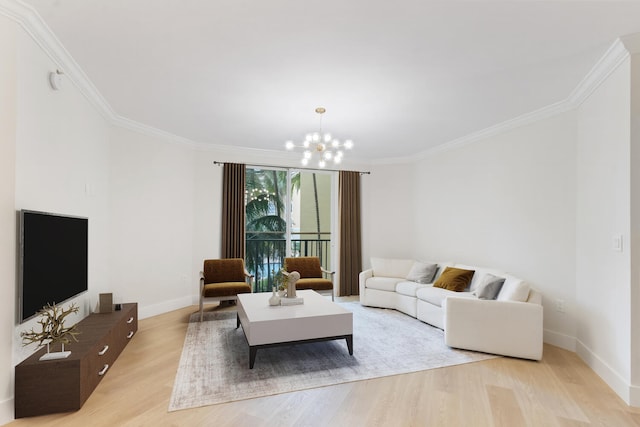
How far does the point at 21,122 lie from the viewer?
7.95ft

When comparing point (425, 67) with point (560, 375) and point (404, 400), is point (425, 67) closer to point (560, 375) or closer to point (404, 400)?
point (404, 400)

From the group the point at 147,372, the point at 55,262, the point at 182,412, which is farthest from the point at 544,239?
the point at 55,262

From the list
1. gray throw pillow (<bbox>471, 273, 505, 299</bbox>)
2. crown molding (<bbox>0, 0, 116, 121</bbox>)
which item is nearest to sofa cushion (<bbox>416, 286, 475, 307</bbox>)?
gray throw pillow (<bbox>471, 273, 505, 299</bbox>)

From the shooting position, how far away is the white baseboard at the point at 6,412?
226 centimetres

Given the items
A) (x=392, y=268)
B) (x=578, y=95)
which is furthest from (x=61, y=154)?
(x=578, y=95)

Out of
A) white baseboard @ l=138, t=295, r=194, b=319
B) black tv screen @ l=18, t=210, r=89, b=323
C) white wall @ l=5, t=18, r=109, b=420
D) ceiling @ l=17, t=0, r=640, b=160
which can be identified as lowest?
white baseboard @ l=138, t=295, r=194, b=319

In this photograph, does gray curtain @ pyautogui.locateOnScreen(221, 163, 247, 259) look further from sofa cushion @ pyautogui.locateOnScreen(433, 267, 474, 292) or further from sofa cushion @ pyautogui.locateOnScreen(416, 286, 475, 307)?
sofa cushion @ pyautogui.locateOnScreen(433, 267, 474, 292)

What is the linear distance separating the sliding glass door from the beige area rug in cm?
191

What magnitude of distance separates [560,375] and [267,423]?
2.61 metres

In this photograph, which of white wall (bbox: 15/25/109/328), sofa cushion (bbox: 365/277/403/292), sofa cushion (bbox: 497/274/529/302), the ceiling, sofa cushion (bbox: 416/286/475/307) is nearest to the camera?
the ceiling

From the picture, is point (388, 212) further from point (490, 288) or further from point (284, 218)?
point (490, 288)

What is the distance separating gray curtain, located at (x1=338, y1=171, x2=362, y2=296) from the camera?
6570 mm

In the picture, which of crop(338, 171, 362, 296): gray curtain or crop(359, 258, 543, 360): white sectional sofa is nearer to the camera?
crop(359, 258, 543, 360): white sectional sofa

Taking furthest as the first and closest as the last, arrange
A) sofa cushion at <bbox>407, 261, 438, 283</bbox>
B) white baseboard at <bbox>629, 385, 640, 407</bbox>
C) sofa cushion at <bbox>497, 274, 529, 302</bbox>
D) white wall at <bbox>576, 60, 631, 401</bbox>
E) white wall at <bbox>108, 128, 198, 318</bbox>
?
sofa cushion at <bbox>407, 261, 438, 283</bbox> → white wall at <bbox>108, 128, 198, 318</bbox> → sofa cushion at <bbox>497, 274, 529, 302</bbox> → white wall at <bbox>576, 60, 631, 401</bbox> → white baseboard at <bbox>629, 385, 640, 407</bbox>
